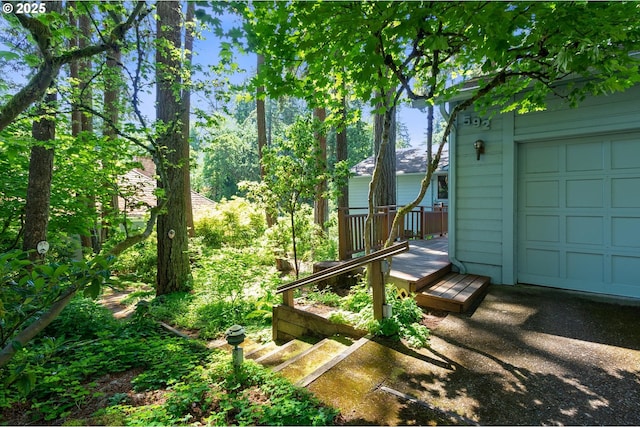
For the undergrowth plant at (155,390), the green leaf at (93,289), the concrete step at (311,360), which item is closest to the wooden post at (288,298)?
the concrete step at (311,360)

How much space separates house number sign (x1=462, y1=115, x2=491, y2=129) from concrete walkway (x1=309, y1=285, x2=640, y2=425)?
2.91m

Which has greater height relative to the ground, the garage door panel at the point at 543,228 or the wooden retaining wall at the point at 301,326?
the garage door panel at the point at 543,228

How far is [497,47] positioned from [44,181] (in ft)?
18.5

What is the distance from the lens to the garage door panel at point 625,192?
13.5 ft

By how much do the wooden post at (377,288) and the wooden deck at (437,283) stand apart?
3.54 feet

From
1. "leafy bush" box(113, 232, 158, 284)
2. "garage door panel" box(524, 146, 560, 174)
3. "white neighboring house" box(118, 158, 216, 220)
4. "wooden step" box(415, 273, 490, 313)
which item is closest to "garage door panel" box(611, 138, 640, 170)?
"garage door panel" box(524, 146, 560, 174)

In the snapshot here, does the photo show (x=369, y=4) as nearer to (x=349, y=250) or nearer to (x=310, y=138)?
(x=310, y=138)

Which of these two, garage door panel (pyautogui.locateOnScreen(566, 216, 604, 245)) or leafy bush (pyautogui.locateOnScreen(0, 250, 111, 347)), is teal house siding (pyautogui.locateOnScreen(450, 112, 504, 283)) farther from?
leafy bush (pyautogui.locateOnScreen(0, 250, 111, 347))

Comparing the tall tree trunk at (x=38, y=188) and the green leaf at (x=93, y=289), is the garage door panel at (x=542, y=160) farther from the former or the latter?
the tall tree trunk at (x=38, y=188)

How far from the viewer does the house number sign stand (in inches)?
197

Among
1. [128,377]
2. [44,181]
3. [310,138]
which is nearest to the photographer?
[128,377]

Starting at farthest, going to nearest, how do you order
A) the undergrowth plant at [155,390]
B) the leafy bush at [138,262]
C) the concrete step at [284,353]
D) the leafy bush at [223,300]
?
the leafy bush at [138,262]
the leafy bush at [223,300]
the concrete step at [284,353]
the undergrowth plant at [155,390]

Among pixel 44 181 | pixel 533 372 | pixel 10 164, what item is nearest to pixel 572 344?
pixel 533 372

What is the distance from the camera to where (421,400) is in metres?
2.26
